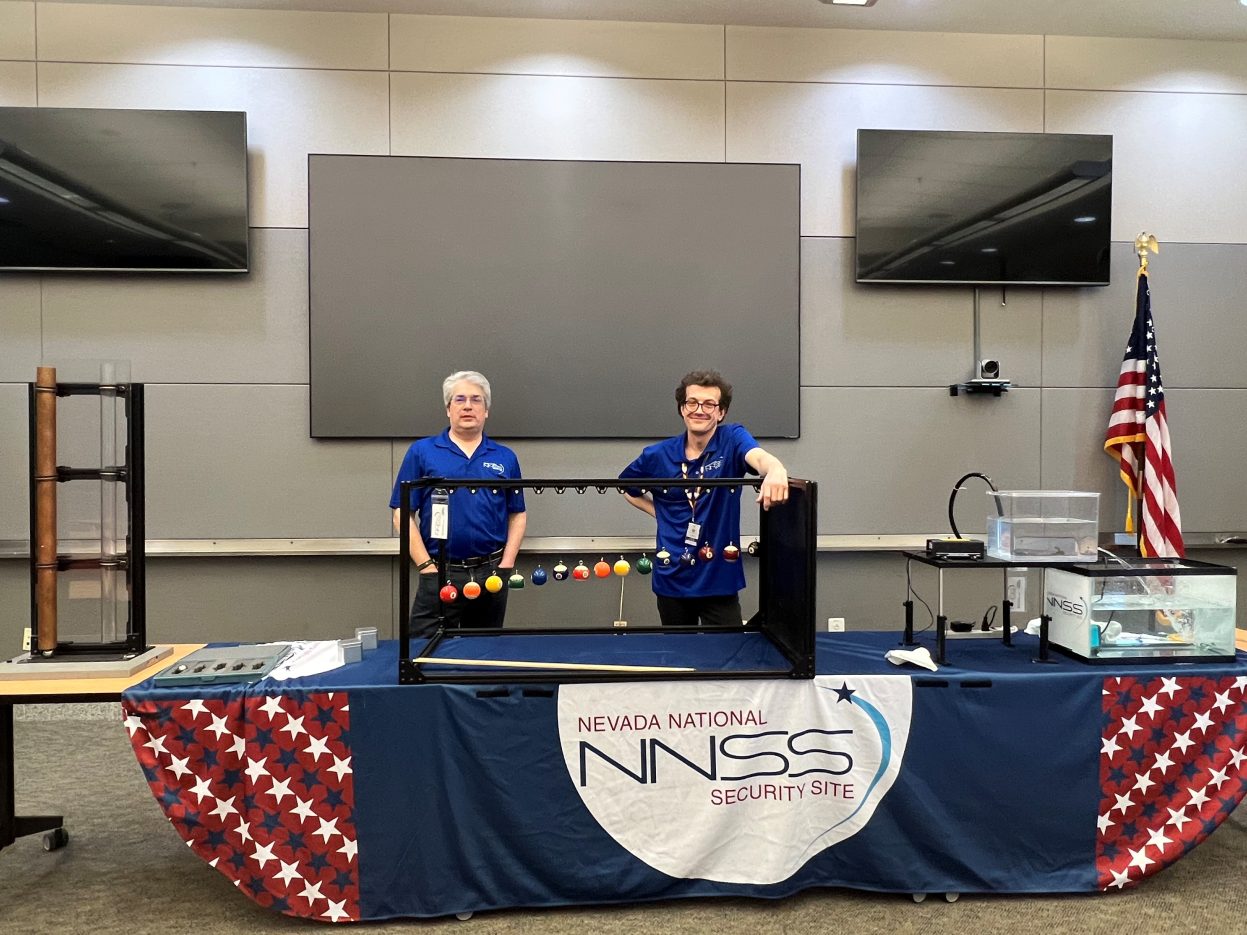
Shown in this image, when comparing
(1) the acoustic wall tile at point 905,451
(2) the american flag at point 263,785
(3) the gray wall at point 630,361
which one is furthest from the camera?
(1) the acoustic wall tile at point 905,451

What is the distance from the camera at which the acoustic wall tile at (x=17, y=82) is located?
3.40 metres

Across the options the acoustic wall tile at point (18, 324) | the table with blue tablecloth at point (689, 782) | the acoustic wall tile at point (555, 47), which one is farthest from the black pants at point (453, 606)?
the acoustic wall tile at point (555, 47)

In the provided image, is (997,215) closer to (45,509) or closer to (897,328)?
(897,328)

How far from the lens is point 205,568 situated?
3496 mm

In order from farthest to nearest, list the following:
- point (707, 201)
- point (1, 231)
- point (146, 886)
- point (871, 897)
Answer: point (707, 201), point (1, 231), point (146, 886), point (871, 897)

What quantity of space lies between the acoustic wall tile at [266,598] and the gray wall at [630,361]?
0.01m

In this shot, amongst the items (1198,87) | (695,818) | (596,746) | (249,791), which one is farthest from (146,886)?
(1198,87)

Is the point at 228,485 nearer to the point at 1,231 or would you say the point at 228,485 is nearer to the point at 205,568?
the point at 205,568

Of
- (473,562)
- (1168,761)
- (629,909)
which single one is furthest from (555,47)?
(1168,761)

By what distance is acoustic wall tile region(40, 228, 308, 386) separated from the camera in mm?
3432

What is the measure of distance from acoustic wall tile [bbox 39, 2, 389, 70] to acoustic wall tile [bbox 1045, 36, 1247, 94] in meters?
3.23

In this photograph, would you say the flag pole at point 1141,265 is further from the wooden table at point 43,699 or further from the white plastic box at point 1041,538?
the wooden table at point 43,699

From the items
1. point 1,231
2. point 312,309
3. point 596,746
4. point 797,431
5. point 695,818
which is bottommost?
point 695,818

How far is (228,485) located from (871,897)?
3038 mm
